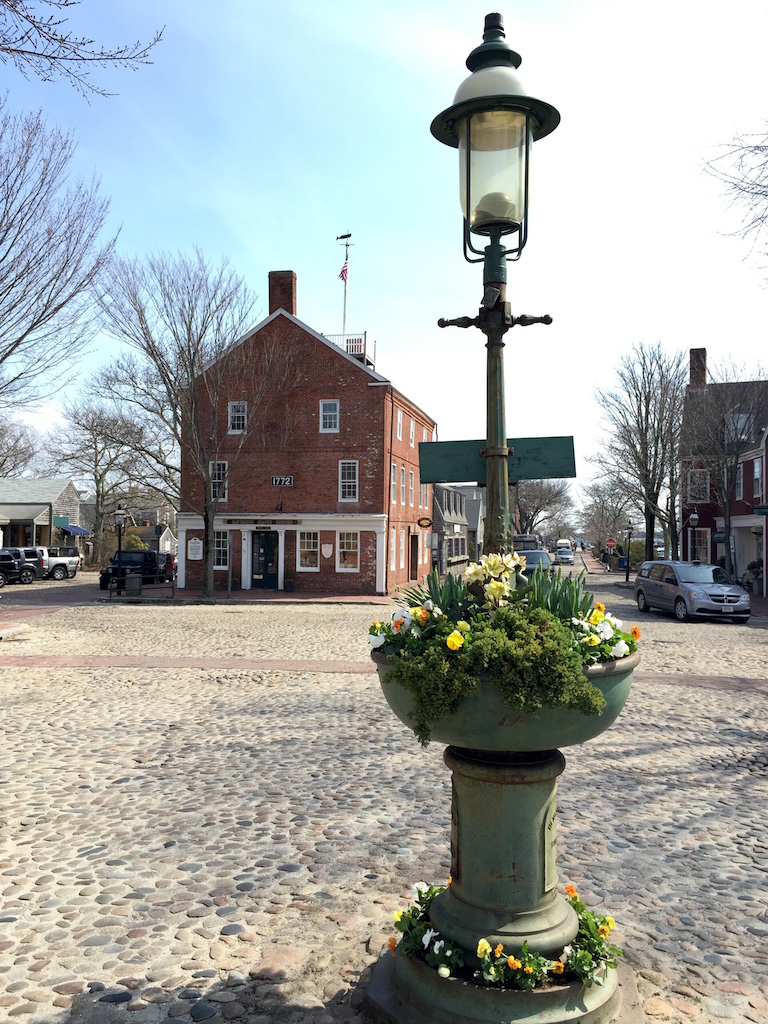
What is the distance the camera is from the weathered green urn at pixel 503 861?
8.96 ft

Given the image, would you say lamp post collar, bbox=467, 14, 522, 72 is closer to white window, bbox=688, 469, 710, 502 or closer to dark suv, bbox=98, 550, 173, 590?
dark suv, bbox=98, 550, 173, 590

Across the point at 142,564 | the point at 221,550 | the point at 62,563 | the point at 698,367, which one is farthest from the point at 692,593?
the point at 62,563

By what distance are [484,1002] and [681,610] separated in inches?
776

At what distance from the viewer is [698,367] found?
43250 mm

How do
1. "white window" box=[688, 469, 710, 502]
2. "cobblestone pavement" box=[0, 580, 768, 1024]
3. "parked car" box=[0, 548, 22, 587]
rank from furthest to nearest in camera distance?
"white window" box=[688, 469, 710, 502] → "parked car" box=[0, 548, 22, 587] → "cobblestone pavement" box=[0, 580, 768, 1024]

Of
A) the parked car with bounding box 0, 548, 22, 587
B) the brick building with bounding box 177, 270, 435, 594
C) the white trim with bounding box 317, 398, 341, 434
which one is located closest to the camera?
the brick building with bounding box 177, 270, 435, 594

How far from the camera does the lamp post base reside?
2.75 meters

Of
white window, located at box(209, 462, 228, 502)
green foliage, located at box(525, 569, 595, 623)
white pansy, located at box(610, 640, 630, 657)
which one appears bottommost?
white pansy, located at box(610, 640, 630, 657)

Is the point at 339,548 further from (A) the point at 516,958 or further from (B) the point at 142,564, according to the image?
(A) the point at 516,958

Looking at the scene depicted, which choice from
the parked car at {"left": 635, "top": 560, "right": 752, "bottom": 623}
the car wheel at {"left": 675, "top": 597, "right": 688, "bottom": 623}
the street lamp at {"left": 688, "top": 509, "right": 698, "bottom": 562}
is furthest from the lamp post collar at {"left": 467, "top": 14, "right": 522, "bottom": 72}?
the street lamp at {"left": 688, "top": 509, "right": 698, "bottom": 562}

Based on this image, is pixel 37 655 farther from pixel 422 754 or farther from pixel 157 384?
pixel 157 384

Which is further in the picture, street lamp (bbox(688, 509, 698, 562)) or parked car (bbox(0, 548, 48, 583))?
street lamp (bbox(688, 509, 698, 562))

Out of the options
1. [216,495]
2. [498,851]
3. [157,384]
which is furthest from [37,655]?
[216,495]

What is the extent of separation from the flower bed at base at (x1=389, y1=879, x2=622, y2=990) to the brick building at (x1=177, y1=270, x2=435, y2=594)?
2672 centimetres
